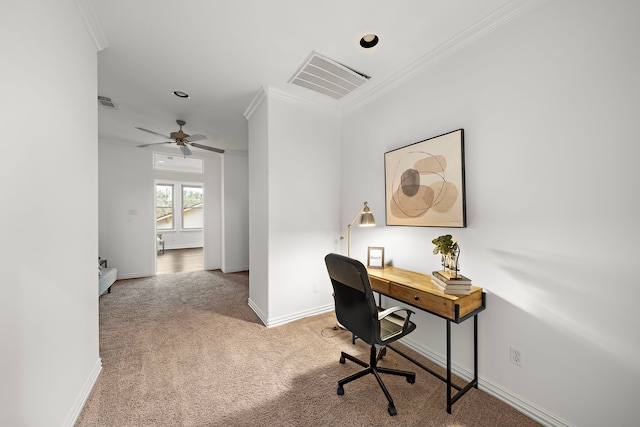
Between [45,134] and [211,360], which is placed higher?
[45,134]

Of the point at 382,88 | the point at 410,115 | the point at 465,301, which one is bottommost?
the point at 465,301

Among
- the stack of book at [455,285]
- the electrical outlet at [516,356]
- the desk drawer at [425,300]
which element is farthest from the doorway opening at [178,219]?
the electrical outlet at [516,356]

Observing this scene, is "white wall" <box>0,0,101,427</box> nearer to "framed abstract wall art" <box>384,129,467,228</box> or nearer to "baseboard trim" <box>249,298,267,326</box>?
"baseboard trim" <box>249,298,267,326</box>

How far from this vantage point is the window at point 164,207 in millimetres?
8961

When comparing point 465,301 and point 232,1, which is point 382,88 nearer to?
point 232,1

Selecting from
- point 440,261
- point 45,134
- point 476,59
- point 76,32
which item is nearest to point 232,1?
point 76,32

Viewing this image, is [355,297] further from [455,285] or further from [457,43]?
[457,43]

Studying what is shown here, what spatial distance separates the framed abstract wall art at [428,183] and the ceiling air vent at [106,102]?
144 inches

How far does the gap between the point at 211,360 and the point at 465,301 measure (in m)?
2.21

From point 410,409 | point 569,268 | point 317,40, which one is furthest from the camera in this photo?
point 317,40

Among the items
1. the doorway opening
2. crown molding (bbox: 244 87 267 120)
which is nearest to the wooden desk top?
crown molding (bbox: 244 87 267 120)

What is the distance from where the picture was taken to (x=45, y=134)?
4.38ft

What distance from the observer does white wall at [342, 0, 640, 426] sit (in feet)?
4.37

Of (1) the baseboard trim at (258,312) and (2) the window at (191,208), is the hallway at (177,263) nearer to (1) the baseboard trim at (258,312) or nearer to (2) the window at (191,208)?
(2) the window at (191,208)
